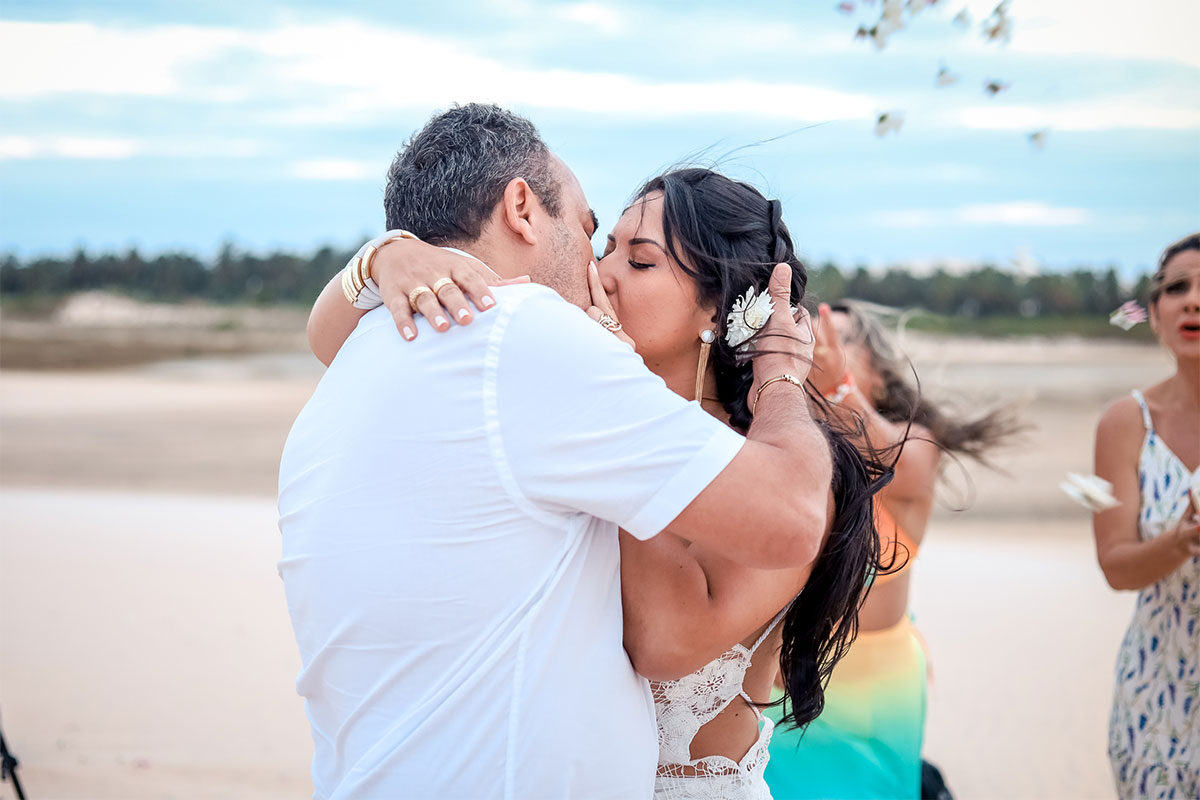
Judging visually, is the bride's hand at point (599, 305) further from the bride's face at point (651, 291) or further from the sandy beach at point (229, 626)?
the sandy beach at point (229, 626)

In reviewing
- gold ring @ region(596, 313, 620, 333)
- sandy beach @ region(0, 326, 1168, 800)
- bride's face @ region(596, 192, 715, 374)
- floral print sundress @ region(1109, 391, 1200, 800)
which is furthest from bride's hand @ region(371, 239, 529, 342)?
floral print sundress @ region(1109, 391, 1200, 800)

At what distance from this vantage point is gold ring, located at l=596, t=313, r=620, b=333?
8.00ft

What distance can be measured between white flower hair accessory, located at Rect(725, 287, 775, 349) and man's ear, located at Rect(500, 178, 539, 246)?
0.58 meters

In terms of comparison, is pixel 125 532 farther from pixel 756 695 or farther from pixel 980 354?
pixel 980 354

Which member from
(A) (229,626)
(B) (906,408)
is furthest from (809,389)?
(A) (229,626)

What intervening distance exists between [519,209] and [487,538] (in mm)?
819

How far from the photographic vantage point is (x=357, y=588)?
1973 millimetres

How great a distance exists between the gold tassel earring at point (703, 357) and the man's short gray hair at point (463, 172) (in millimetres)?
556

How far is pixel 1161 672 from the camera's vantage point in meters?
4.02

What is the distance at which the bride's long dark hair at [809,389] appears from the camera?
2447 millimetres

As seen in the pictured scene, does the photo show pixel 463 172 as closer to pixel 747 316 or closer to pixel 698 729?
pixel 747 316

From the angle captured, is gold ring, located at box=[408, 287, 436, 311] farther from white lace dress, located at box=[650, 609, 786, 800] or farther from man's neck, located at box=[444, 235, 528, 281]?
white lace dress, located at box=[650, 609, 786, 800]

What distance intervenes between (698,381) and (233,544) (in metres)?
12.8

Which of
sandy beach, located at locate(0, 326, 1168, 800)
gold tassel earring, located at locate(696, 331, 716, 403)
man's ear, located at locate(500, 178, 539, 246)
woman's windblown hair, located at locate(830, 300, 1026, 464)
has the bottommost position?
sandy beach, located at locate(0, 326, 1168, 800)
